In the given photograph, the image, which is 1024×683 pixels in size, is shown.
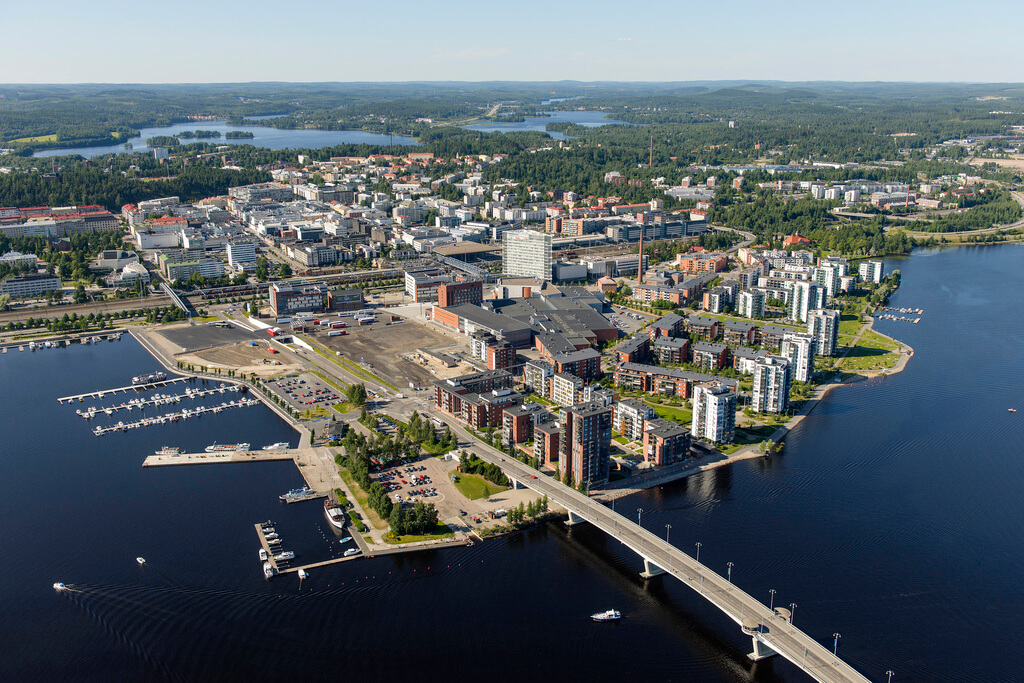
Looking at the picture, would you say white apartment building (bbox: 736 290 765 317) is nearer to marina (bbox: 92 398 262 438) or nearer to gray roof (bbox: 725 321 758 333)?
gray roof (bbox: 725 321 758 333)

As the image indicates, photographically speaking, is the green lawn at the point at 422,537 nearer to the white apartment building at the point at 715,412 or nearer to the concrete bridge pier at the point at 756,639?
the concrete bridge pier at the point at 756,639

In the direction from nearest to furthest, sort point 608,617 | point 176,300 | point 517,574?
point 608,617 < point 517,574 < point 176,300

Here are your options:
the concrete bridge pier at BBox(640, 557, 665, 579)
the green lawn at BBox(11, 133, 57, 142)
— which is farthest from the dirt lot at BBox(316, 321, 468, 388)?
the green lawn at BBox(11, 133, 57, 142)

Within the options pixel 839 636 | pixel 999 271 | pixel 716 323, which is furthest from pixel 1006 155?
pixel 839 636

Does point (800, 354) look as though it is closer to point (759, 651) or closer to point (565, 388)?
point (565, 388)

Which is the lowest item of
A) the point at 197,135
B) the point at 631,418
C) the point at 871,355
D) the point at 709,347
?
the point at 871,355

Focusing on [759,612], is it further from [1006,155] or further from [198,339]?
[1006,155]

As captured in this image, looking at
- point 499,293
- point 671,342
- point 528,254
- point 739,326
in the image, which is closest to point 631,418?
point 671,342
